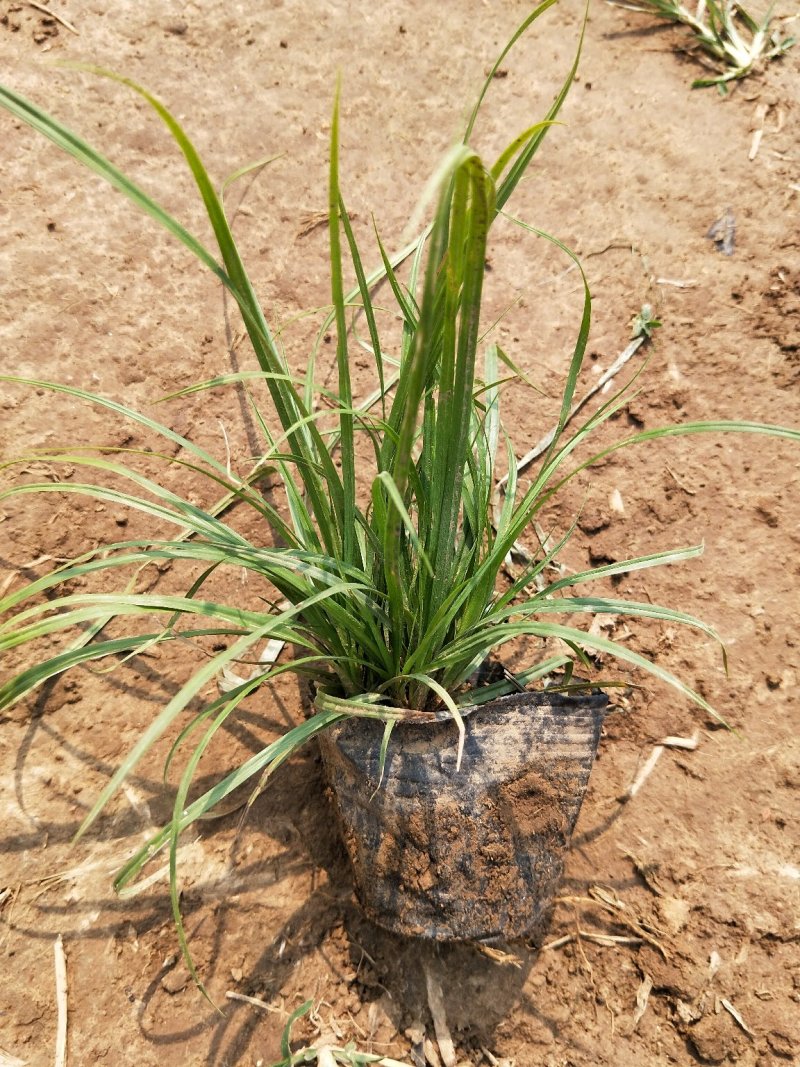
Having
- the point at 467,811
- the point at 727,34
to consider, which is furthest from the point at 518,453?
the point at 727,34

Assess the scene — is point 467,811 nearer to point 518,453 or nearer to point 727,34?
point 518,453

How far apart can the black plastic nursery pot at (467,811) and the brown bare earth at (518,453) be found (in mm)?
176

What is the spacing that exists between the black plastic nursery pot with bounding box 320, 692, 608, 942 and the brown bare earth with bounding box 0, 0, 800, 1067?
176 millimetres

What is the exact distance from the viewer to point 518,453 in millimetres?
1912

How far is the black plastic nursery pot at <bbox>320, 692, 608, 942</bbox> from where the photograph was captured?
4.05 feet

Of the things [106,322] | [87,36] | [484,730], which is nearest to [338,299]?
[484,730]

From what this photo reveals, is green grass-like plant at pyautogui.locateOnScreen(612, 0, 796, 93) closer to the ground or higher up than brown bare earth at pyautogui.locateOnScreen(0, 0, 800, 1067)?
higher up

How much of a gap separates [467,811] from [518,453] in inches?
37.6

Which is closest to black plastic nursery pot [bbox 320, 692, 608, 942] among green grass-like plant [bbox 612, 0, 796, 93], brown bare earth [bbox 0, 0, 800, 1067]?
brown bare earth [bbox 0, 0, 800, 1067]

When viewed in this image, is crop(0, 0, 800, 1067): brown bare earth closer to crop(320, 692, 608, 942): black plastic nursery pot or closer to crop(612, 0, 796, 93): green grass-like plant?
crop(612, 0, 796, 93): green grass-like plant

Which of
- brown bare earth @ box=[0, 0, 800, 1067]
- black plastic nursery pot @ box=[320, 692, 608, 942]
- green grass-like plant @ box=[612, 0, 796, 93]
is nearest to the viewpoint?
black plastic nursery pot @ box=[320, 692, 608, 942]

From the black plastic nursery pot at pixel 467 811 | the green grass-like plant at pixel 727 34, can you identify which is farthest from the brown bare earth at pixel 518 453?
the black plastic nursery pot at pixel 467 811

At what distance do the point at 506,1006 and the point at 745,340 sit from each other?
1.69 meters

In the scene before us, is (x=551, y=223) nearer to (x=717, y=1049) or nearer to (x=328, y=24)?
(x=328, y=24)
